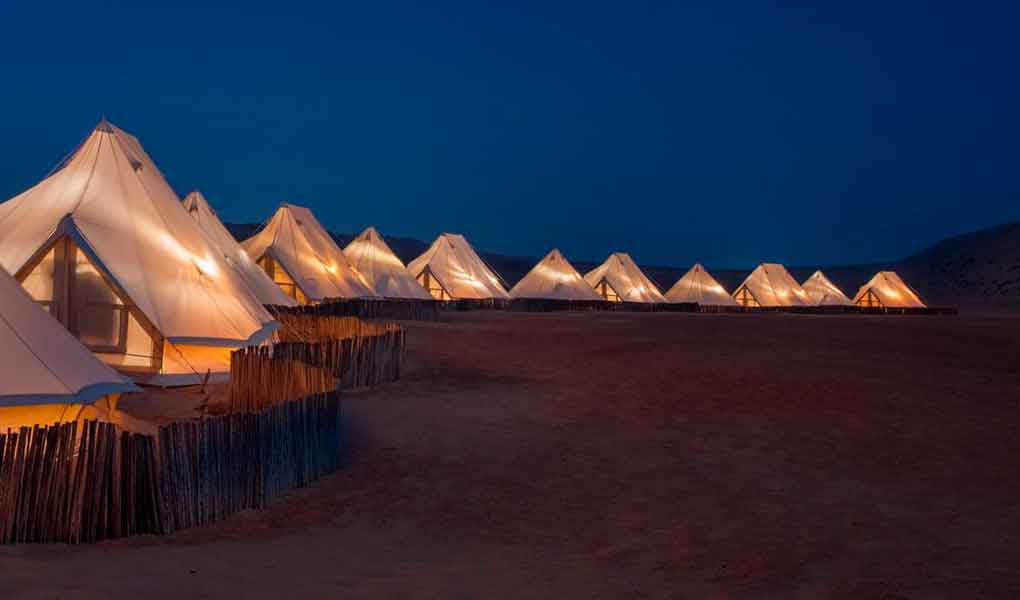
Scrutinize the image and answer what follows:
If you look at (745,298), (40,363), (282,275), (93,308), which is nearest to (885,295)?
(745,298)

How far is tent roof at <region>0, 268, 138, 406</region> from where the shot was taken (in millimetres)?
6816

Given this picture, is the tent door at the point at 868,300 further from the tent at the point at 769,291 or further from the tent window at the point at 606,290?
the tent window at the point at 606,290

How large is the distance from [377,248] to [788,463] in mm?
27751

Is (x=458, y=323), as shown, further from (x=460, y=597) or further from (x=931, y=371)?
Answer: (x=460, y=597)

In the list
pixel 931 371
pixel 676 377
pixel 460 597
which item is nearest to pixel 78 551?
pixel 460 597

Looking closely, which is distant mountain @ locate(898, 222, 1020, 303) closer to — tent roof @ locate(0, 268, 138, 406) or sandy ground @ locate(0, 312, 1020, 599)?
sandy ground @ locate(0, 312, 1020, 599)

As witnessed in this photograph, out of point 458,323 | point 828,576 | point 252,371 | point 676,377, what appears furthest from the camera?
point 458,323

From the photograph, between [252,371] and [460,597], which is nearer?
[460,597]

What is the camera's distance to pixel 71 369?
7246mm

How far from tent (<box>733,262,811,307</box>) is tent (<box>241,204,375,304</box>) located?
25.6m

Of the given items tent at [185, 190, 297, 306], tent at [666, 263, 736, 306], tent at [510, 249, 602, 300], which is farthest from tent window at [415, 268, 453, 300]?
tent at [185, 190, 297, 306]

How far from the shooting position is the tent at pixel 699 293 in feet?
150

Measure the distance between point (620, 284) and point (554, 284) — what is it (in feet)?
16.8

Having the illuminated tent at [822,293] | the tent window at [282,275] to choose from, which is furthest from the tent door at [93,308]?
the illuminated tent at [822,293]
